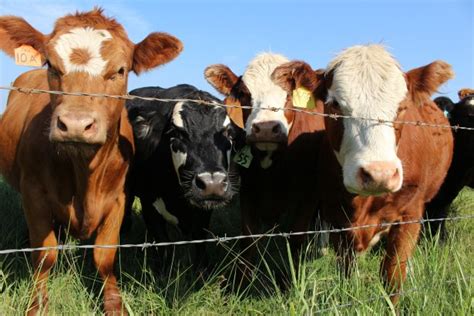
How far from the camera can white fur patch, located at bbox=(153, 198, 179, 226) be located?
5.12m

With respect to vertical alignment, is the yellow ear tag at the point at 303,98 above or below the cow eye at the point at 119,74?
below

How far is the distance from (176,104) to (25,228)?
2179 millimetres

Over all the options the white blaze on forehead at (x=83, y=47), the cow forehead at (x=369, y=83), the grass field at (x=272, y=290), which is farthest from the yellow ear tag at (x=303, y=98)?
the white blaze on forehead at (x=83, y=47)

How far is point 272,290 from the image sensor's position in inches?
167

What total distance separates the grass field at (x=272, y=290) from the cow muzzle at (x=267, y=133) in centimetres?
93

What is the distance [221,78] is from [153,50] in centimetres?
144

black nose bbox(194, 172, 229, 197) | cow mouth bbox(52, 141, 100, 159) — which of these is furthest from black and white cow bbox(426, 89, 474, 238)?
cow mouth bbox(52, 141, 100, 159)

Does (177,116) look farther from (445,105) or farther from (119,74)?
(445,105)

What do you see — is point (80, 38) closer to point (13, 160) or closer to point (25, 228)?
point (13, 160)

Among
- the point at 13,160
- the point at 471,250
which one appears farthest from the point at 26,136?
the point at 471,250

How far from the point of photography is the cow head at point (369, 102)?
Answer: 3248mm

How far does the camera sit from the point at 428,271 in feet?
11.8

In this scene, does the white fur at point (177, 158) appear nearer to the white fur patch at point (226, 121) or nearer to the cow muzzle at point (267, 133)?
the white fur patch at point (226, 121)

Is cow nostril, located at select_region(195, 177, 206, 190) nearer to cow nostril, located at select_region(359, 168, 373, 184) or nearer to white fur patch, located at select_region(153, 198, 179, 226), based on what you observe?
white fur patch, located at select_region(153, 198, 179, 226)
